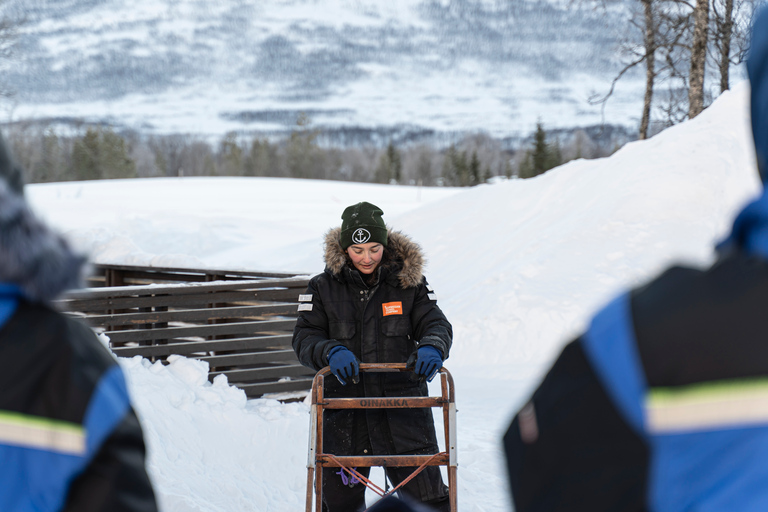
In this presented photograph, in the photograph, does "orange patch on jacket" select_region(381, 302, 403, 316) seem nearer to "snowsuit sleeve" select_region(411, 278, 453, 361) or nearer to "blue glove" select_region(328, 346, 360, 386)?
"snowsuit sleeve" select_region(411, 278, 453, 361)

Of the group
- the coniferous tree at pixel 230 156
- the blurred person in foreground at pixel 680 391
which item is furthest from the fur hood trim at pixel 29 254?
the coniferous tree at pixel 230 156

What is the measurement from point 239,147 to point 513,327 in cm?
8857

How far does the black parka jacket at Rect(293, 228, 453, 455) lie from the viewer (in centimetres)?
349

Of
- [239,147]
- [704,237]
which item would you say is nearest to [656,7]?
[704,237]

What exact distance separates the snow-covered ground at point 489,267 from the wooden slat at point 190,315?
702 mm

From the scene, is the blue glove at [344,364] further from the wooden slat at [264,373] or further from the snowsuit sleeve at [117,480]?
the wooden slat at [264,373]

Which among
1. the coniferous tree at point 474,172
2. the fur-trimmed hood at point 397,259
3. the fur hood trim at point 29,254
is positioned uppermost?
the coniferous tree at point 474,172

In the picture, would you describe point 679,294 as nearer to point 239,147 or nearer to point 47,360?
point 47,360

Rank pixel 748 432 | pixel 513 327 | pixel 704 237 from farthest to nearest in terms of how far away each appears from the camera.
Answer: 1. pixel 704 237
2. pixel 513 327
3. pixel 748 432

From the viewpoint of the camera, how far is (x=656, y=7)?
696 inches

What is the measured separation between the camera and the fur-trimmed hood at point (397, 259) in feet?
11.6

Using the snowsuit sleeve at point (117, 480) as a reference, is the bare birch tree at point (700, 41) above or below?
above

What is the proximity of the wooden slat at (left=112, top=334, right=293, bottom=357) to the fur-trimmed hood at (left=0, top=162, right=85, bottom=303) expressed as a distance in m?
5.69

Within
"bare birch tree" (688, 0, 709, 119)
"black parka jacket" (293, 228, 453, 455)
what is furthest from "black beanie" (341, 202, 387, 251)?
"bare birch tree" (688, 0, 709, 119)
